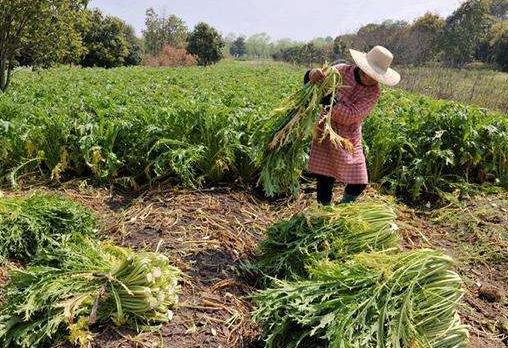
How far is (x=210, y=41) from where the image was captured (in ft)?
166

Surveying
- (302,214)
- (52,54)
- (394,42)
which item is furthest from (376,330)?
(394,42)

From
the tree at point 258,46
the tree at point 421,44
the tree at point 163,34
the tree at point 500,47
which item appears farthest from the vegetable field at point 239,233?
the tree at point 258,46

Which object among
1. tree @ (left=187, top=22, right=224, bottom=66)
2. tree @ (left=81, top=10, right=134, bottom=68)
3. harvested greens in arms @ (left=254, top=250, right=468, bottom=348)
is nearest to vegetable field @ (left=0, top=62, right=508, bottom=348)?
harvested greens in arms @ (left=254, top=250, right=468, bottom=348)

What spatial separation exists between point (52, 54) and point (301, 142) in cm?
1279

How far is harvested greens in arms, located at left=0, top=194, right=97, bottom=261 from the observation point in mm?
3729

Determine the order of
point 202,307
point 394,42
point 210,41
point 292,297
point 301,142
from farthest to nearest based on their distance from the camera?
point 210,41
point 394,42
point 301,142
point 202,307
point 292,297

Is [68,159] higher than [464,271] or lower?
higher

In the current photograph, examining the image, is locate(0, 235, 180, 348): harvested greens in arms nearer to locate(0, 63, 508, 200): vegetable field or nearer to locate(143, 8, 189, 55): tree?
locate(0, 63, 508, 200): vegetable field

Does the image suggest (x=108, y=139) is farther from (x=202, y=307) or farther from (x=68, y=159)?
(x=202, y=307)

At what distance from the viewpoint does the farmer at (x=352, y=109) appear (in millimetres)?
4125

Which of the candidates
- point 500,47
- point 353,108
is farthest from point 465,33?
point 353,108

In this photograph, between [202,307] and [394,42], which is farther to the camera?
[394,42]

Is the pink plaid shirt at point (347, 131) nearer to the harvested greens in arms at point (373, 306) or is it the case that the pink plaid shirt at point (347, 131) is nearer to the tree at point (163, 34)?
the harvested greens in arms at point (373, 306)

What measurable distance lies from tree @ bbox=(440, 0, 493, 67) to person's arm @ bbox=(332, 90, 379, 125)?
1583 inches
